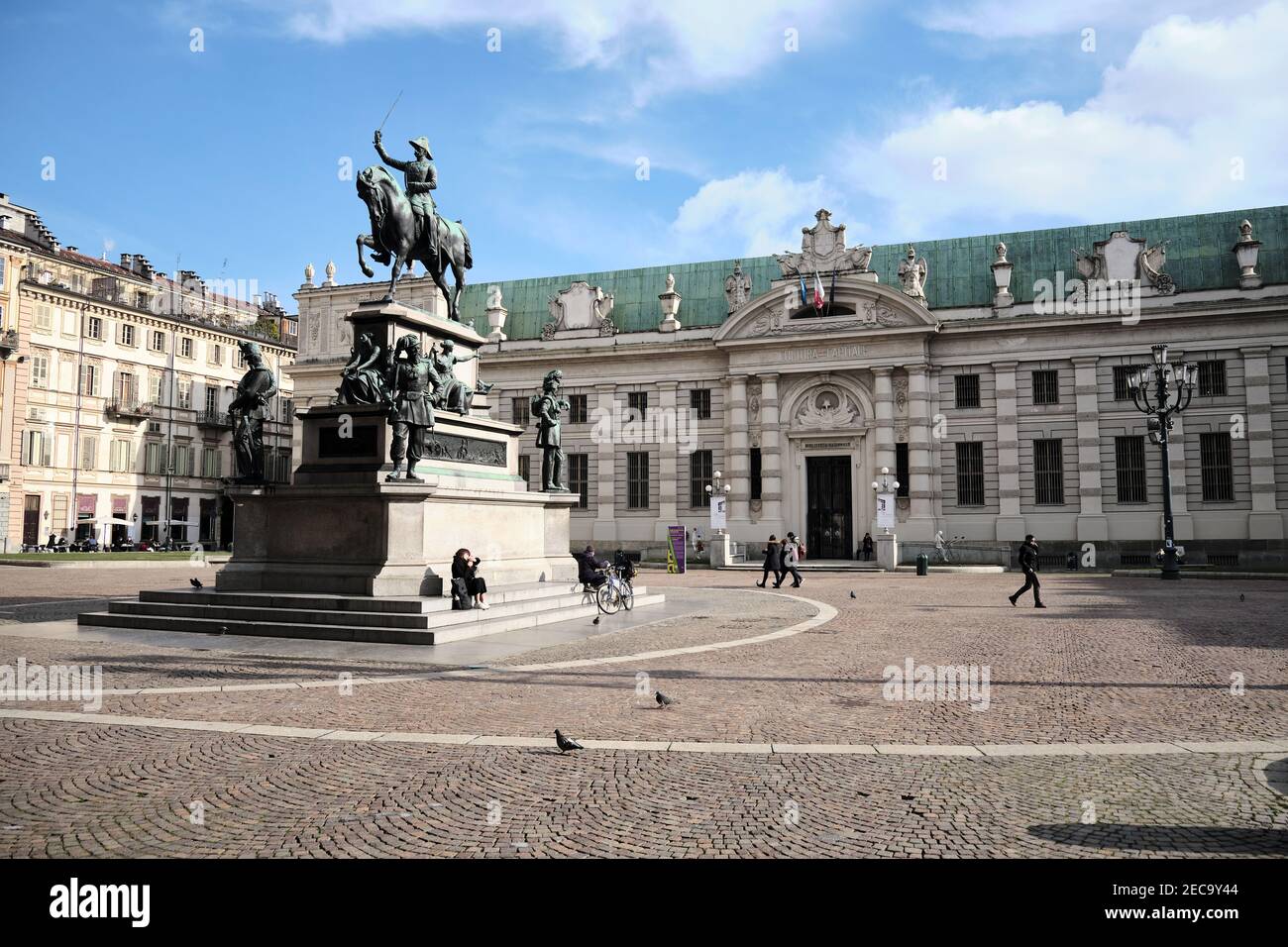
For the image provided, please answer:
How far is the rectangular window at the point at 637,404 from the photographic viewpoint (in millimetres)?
52750

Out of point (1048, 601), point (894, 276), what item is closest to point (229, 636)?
point (1048, 601)

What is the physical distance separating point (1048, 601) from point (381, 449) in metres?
17.4

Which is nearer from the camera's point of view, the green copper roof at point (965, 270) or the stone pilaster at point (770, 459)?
the green copper roof at point (965, 270)

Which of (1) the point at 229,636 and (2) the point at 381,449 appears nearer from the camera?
(1) the point at 229,636

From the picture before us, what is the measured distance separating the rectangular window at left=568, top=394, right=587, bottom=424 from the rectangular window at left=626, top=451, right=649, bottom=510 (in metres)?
3.81

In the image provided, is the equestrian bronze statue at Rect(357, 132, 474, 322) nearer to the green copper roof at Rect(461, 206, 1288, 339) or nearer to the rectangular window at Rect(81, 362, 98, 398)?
the green copper roof at Rect(461, 206, 1288, 339)

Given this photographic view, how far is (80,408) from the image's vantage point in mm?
57625

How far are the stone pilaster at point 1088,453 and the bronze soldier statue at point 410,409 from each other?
123 ft

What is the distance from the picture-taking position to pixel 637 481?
52531mm

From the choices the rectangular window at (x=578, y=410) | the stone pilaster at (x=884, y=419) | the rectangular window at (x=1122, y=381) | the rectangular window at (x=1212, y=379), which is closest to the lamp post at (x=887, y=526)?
the stone pilaster at (x=884, y=419)

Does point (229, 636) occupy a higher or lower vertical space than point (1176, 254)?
lower

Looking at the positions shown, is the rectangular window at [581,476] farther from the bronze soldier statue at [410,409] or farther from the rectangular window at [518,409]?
the bronze soldier statue at [410,409]

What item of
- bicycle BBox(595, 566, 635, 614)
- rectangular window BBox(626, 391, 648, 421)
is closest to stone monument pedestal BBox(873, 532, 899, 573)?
rectangular window BBox(626, 391, 648, 421)

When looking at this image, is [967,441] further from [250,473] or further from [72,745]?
[72,745]
